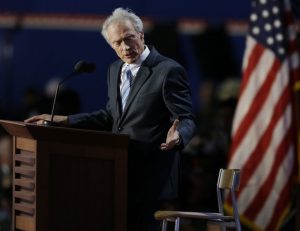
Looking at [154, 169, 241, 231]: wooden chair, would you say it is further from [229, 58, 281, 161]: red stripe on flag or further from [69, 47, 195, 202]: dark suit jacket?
[229, 58, 281, 161]: red stripe on flag

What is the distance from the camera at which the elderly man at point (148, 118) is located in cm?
567

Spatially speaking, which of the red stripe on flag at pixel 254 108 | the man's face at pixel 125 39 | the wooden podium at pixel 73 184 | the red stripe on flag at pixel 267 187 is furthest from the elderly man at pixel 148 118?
the red stripe on flag at pixel 254 108

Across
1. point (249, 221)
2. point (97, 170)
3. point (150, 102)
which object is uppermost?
point (150, 102)

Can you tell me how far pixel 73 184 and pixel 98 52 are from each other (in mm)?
5014

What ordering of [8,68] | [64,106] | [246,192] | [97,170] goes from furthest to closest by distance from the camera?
[8,68], [64,106], [246,192], [97,170]

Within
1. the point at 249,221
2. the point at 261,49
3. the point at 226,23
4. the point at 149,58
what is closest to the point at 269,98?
the point at 261,49

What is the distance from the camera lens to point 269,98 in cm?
872

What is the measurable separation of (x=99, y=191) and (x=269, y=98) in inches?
130

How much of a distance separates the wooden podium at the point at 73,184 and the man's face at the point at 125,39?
0.49m

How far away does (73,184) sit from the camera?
18.7 feet

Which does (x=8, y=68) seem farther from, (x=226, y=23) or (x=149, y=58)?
(x=149, y=58)

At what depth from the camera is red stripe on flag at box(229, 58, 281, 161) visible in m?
8.71

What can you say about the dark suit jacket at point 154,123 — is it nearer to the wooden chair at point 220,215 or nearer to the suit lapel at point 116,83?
the suit lapel at point 116,83

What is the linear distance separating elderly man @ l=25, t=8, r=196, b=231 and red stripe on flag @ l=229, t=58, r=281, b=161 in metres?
2.95
